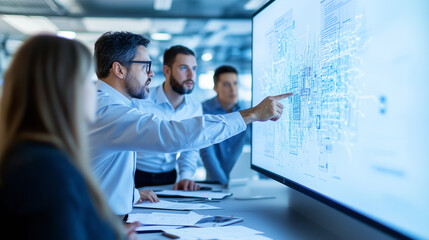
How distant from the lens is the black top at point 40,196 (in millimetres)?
667

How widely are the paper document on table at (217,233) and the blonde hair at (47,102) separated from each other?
45 cm

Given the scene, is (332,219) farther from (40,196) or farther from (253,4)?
(253,4)

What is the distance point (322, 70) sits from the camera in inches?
47.8

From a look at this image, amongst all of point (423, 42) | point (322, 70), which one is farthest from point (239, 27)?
point (423, 42)

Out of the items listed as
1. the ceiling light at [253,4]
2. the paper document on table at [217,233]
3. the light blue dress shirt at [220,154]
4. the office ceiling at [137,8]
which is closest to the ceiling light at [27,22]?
the office ceiling at [137,8]

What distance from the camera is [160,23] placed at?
5582 mm

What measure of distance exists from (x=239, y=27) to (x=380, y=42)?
5.05 metres

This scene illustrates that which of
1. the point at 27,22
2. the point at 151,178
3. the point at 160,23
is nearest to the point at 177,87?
the point at 151,178

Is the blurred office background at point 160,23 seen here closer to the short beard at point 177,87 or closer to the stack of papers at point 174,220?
the short beard at point 177,87

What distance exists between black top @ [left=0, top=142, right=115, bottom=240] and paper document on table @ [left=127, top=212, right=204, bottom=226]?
0.69 metres

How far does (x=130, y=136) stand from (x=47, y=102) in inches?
28.8

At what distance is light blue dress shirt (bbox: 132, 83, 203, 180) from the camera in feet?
8.38

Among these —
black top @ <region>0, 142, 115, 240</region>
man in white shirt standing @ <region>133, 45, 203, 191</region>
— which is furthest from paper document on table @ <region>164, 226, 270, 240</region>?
man in white shirt standing @ <region>133, 45, 203, 191</region>

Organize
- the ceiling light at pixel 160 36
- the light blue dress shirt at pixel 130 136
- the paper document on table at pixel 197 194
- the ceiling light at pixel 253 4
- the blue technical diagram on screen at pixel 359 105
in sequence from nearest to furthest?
the blue technical diagram on screen at pixel 359 105 < the light blue dress shirt at pixel 130 136 < the paper document on table at pixel 197 194 < the ceiling light at pixel 253 4 < the ceiling light at pixel 160 36
